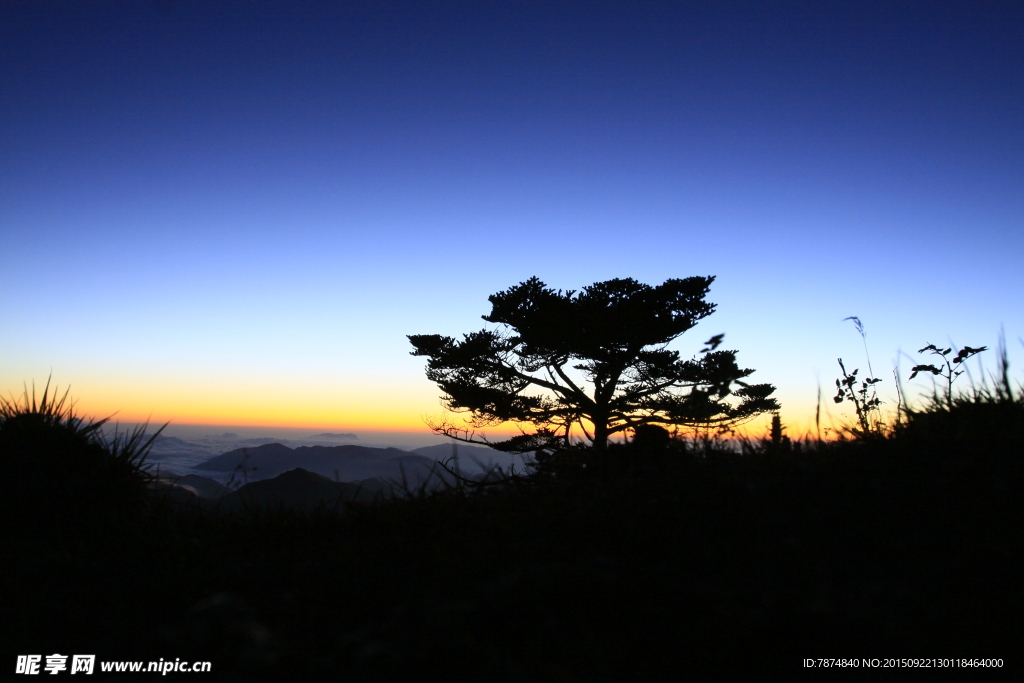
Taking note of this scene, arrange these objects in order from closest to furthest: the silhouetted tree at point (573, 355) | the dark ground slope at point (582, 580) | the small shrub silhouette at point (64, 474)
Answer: the dark ground slope at point (582, 580), the small shrub silhouette at point (64, 474), the silhouetted tree at point (573, 355)

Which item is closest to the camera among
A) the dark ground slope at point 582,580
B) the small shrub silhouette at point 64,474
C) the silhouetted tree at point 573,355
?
the dark ground slope at point 582,580

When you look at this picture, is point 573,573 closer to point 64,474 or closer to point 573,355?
point 64,474

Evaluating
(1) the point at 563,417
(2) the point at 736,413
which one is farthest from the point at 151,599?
(2) the point at 736,413

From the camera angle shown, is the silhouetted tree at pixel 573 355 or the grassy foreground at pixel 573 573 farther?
the silhouetted tree at pixel 573 355

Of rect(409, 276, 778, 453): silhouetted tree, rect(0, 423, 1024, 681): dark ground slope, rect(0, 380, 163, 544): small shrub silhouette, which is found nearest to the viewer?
rect(0, 423, 1024, 681): dark ground slope

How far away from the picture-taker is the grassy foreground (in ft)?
5.90

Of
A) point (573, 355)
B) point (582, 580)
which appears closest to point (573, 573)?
point (582, 580)

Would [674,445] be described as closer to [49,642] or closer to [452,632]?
[452,632]

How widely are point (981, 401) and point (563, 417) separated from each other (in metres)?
17.3

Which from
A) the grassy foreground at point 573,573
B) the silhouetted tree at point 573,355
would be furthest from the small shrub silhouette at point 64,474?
the silhouetted tree at point 573,355

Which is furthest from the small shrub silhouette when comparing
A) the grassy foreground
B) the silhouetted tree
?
the silhouetted tree

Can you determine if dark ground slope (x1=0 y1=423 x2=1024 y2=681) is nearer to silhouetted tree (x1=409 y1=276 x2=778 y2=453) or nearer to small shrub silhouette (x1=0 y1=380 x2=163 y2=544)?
small shrub silhouette (x1=0 y1=380 x2=163 y2=544)

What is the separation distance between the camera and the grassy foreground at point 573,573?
5.90 feet

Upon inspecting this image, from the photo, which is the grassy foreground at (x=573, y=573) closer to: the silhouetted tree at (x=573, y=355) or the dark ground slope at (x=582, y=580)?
the dark ground slope at (x=582, y=580)
